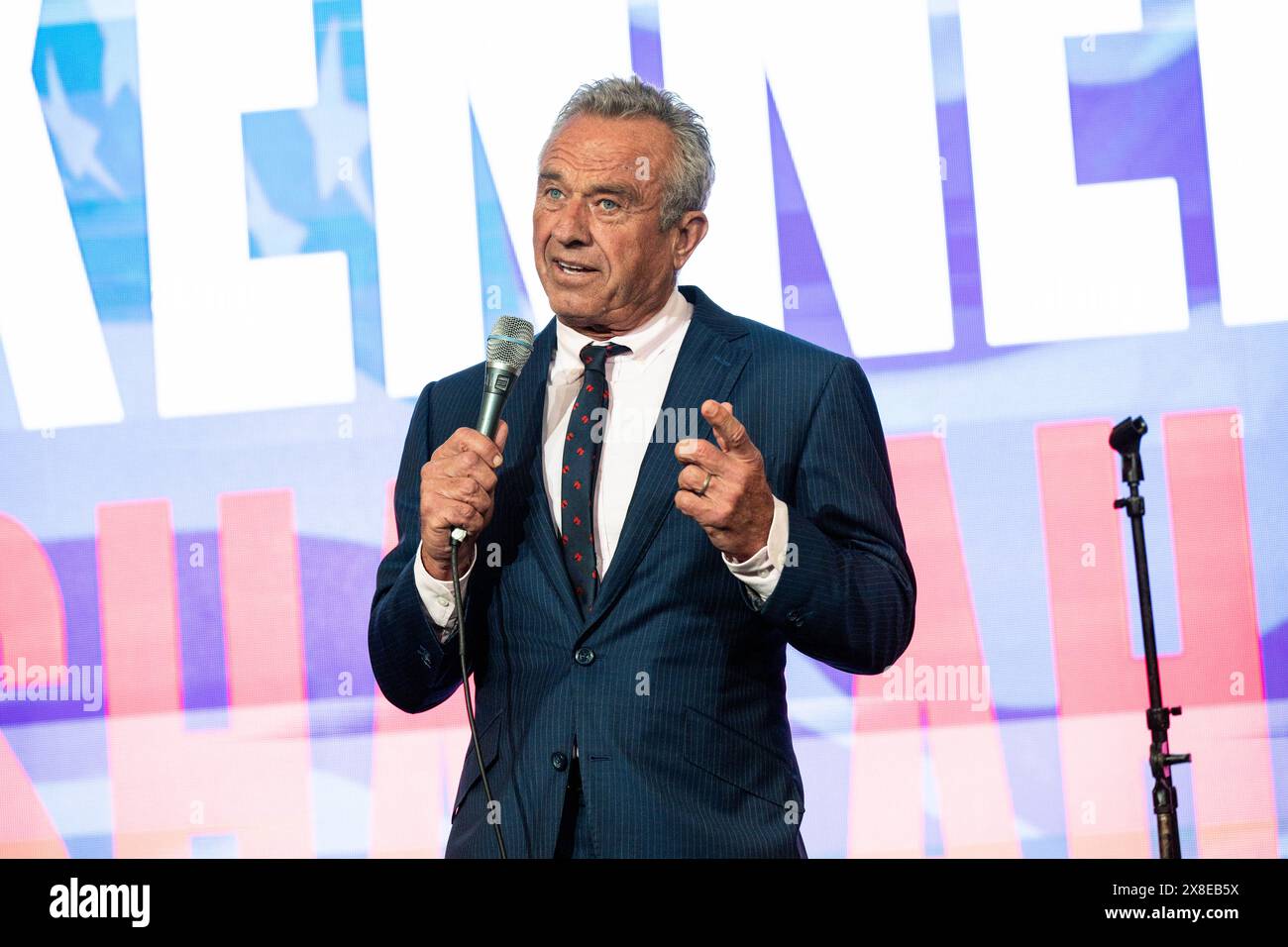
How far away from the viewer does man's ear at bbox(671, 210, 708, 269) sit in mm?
2365

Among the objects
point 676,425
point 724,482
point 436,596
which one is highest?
point 676,425

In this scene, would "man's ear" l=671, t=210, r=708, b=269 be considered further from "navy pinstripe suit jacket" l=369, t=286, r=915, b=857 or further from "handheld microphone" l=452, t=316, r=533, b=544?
"handheld microphone" l=452, t=316, r=533, b=544

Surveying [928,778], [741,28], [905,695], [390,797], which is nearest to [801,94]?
[741,28]

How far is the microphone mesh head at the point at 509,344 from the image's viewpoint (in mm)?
2004

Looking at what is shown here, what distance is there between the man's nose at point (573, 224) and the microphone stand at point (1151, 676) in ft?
4.26

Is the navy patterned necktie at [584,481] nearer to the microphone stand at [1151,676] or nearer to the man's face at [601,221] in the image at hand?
the man's face at [601,221]

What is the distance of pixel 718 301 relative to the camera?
12.0ft

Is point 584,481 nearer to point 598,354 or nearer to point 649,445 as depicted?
point 649,445

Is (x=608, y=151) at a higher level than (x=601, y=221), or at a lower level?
higher

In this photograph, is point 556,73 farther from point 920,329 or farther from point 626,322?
point 626,322

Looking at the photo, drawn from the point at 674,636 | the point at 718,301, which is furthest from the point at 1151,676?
the point at 718,301

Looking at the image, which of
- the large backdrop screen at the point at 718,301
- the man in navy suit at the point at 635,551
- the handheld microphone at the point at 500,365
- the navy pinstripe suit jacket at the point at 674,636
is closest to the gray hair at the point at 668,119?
the man in navy suit at the point at 635,551

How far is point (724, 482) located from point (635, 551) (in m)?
0.28
